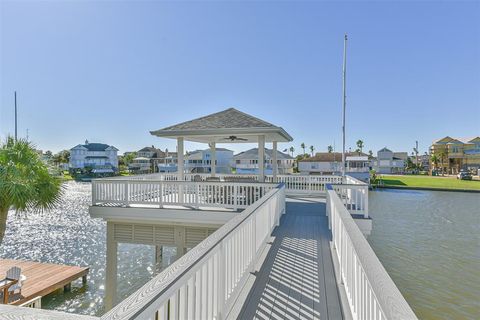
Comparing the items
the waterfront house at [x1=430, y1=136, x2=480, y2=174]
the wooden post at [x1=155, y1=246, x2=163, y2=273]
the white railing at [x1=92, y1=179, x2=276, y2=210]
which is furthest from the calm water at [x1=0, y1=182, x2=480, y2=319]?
the waterfront house at [x1=430, y1=136, x2=480, y2=174]

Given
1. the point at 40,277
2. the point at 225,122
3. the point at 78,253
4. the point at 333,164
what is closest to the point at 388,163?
the point at 333,164

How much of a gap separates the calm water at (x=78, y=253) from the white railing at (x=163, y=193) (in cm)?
223

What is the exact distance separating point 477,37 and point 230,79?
17538 millimetres

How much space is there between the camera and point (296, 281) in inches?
147

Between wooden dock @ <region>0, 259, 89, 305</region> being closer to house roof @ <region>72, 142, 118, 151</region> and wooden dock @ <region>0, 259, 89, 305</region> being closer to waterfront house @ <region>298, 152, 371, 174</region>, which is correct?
waterfront house @ <region>298, 152, 371, 174</region>

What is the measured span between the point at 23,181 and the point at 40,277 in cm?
599

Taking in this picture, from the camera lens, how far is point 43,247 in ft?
52.6

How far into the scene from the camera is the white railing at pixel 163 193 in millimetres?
7754

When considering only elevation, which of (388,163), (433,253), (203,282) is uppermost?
(388,163)

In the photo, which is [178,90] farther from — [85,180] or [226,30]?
[85,180]

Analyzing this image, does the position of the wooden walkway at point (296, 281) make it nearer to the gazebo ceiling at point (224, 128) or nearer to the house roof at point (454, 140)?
the gazebo ceiling at point (224, 128)

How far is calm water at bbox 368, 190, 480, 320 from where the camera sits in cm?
926

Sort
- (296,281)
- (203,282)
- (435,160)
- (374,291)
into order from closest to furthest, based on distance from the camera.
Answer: (374,291) < (203,282) < (296,281) < (435,160)

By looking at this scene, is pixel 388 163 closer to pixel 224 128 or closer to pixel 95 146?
pixel 224 128
